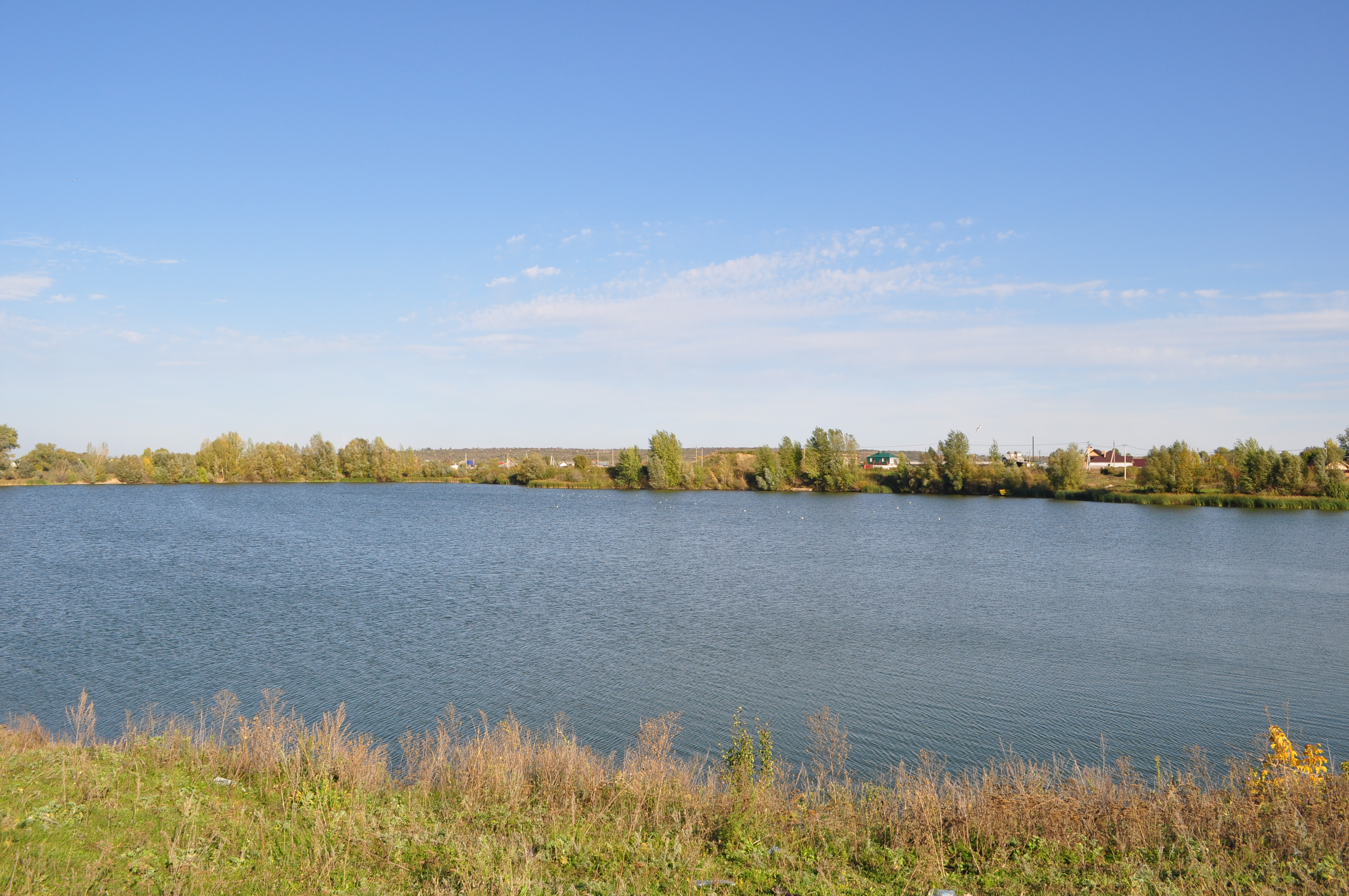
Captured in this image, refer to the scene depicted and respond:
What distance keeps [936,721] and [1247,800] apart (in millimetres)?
7071

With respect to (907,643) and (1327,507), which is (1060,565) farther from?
(1327,507)

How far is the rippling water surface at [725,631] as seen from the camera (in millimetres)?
15852

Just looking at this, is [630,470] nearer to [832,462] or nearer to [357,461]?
[832,462]

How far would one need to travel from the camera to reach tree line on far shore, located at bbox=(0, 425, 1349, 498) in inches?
2766

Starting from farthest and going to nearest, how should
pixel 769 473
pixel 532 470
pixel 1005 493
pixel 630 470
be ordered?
pixel 532 470
pixel 630 470
pixel 769 473
pixel 1005 493

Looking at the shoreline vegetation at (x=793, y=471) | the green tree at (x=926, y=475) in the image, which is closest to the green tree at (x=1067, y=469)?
the shoreline vegetation at (x=793, y=471)

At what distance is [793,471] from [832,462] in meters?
6.10

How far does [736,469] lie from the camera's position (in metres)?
102

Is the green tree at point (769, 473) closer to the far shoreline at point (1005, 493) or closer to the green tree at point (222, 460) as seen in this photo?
the far shoreline at point (1005, 493)

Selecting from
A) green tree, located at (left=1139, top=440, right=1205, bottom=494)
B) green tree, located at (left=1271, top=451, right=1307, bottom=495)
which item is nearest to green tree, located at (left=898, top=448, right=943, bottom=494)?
green tree, located at (left=1139, top=440, right=1205, bottom=494)

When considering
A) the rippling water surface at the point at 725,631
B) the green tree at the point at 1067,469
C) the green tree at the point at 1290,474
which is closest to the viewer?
the rippling water surface at the point at 725,631

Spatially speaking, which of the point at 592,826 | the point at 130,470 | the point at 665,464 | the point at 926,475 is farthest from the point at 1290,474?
the point at 130,470

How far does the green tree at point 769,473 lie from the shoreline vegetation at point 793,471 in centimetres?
17

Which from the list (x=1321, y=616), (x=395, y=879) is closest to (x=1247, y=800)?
(x=395, y=879)
